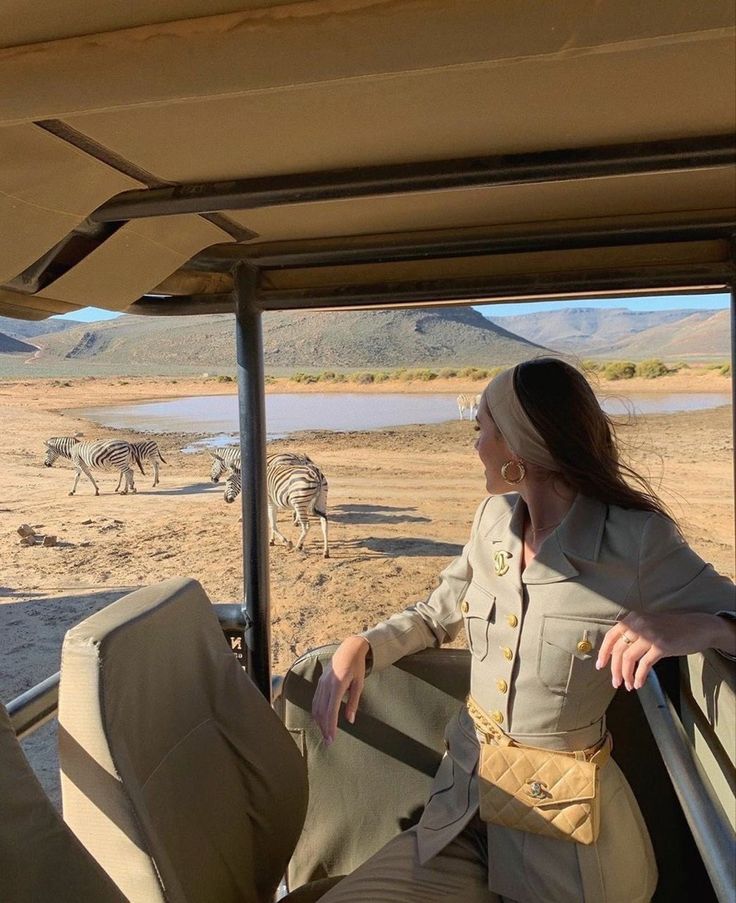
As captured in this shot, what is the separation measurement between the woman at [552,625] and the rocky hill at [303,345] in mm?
23892

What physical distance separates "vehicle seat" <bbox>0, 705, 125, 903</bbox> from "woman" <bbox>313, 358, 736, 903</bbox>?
1.98 ft

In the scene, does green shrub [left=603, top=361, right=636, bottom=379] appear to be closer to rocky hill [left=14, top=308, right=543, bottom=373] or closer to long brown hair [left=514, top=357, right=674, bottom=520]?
rocky hill [left=14, top=308, right=543, bottom=373]

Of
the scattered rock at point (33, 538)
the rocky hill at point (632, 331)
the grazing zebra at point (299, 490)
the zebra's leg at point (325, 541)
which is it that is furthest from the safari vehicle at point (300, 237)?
the rocky hill at point (632, 331)

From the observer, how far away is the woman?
4.82ft

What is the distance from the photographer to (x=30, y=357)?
82.4 feet

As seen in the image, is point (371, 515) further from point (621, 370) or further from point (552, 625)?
point (552, 625)

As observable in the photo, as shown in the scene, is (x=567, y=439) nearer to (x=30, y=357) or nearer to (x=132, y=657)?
(x=132, y=657)

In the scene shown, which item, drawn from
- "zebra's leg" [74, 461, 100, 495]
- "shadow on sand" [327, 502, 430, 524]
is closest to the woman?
"shadow on sand" [327, 502, 430, 524]

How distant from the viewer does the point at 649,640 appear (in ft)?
4.35

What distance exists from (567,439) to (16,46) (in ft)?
3.35

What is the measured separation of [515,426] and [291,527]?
13461 millimetres

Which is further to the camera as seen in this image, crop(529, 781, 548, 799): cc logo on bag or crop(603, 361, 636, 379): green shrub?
crop(603, 361, 636, 379): green shrub

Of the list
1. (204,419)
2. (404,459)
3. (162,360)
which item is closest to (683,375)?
(404,459)

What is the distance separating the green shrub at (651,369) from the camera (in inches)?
904
